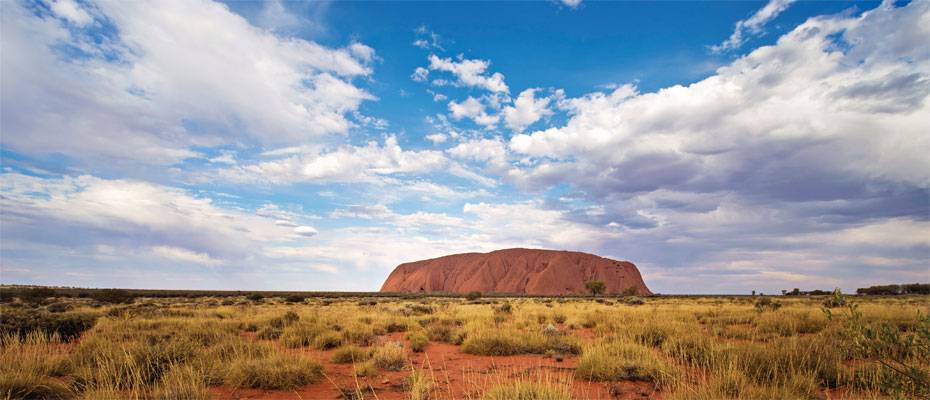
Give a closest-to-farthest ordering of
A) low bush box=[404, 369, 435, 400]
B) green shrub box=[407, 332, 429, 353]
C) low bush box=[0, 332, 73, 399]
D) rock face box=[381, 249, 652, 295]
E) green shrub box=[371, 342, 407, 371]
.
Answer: low bush box=[404, 369, 435, 400] < low bush box=[0, 332, 73, 399] < green shrub box=[371, 342, 407, 371] < green shrub box=[407, 332, 429, 353] < rock face box=[381, 249, 652, 295]

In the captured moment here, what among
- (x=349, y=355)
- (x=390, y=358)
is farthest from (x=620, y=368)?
(x=349, y=355)

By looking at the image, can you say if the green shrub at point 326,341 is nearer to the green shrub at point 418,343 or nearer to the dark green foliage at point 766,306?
the green shrub at point 418,343

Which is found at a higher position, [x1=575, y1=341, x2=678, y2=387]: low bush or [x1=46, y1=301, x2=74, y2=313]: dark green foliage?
[x1=575, y1=341, x2=678, y2=387]: low bush

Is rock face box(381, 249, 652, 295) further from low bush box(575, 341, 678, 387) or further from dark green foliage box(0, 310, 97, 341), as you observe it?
low bush box(575, 341, 678, 387)

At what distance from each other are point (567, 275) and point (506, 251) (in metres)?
23.5

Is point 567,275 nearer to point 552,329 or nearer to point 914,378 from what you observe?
point 552,329

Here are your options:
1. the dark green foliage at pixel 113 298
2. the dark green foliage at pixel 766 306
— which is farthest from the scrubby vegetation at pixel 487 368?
the dark green foliage at pixel 113 298

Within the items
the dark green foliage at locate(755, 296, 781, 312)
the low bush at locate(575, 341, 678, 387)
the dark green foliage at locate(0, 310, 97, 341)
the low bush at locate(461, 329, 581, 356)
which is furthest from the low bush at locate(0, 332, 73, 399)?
the dark green foliage at locate(755, 296, 781, 312)

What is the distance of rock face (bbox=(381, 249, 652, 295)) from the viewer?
110 meters

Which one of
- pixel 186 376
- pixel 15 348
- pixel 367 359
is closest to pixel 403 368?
pixel 367 359

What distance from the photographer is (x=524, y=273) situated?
117062mm

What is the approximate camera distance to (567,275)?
111 metres

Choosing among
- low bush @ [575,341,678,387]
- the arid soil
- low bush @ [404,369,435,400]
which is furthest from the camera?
low bush @ [575,341,678,387]

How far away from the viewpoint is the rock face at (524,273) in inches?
4313
